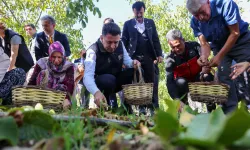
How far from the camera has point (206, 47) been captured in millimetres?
3746

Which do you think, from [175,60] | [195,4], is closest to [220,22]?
[195,4]

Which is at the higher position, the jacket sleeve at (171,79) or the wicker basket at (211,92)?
the jacket sleeve at (171,79)

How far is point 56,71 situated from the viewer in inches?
167

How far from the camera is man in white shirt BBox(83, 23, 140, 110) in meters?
3.84

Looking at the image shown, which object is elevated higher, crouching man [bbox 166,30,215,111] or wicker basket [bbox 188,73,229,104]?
crouching man [bbox 166,30,215,111]

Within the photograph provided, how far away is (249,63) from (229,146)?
2.80 metres

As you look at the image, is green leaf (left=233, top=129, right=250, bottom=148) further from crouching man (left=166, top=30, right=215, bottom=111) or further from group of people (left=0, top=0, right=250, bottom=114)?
crouching man (left=166, top=30, right=215, bottom=111)

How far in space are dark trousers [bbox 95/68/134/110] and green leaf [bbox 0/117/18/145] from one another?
2.88 metres

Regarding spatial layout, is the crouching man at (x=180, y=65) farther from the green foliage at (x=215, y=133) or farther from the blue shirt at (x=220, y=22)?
the green foliage at (x=215, y=133)

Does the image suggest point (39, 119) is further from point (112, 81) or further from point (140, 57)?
point (140, 57)

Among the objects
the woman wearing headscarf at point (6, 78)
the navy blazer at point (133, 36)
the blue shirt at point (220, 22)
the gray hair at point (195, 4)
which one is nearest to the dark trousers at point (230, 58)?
the blue shirt at point (220, 22)

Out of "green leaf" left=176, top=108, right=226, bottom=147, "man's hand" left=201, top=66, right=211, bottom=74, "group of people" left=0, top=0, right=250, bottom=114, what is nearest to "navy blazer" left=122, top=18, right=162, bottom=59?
"group of people" left=0, top=0, right=250, bottom=114

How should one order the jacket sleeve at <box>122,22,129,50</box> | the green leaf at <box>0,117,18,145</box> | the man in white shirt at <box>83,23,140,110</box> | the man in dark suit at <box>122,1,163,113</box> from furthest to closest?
1. the jacket sleeve at <box>122,22,129,50</box>
2. the man in dark suit at <box>122,1,163,113</box>
3. the man in white shirt at <box>83,23,140,110</box>
4. the green leaf at <box>0,117,18,145</box>

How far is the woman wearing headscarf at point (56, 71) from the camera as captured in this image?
4.13 meters
